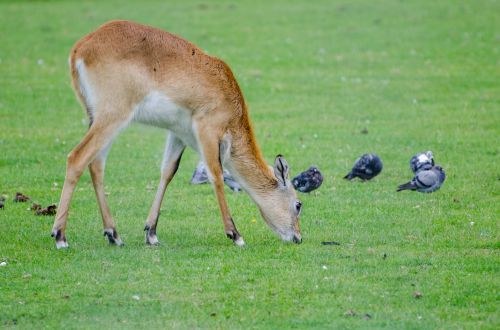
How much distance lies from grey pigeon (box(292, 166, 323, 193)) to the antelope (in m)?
1.56

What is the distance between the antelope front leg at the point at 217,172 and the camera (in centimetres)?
948

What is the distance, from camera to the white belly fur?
30.6ft

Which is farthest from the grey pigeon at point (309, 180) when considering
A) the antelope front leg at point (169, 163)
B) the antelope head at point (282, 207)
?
the antelope front leg at point (169, 163)

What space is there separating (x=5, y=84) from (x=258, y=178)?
1151 cm

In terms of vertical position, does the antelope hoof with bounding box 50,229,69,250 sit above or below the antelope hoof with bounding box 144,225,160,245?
below

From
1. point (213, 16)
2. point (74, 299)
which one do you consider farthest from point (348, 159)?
point (213, 16)

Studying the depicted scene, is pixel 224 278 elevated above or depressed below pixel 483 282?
below

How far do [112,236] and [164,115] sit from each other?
1.35m

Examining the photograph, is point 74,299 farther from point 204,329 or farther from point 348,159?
point 348,159

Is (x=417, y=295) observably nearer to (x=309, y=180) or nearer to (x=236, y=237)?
(x=236, y=237)

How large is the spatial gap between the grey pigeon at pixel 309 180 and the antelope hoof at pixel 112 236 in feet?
9.33

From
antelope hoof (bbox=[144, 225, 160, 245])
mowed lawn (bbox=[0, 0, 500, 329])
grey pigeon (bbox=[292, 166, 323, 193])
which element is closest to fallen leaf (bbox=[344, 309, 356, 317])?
mowed lawn (bbox=[0, 0, 500, 329])

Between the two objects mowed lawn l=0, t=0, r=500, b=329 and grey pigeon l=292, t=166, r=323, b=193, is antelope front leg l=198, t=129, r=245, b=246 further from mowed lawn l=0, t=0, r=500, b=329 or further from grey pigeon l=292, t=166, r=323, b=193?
grey pigeon l=292, t=166, r=323, b=193

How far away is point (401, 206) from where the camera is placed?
11086mm
